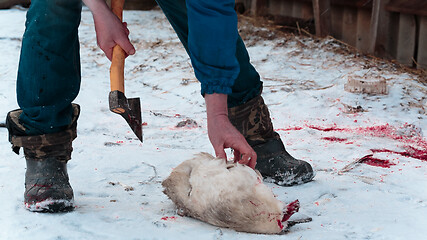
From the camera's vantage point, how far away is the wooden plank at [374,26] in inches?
195

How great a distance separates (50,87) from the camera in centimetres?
195

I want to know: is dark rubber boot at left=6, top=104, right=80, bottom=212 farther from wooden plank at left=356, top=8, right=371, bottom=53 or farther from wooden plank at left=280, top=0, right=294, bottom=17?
wooden plank at left=280, top=0, right=294, bottom=17

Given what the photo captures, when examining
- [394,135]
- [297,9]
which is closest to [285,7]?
[297,9]

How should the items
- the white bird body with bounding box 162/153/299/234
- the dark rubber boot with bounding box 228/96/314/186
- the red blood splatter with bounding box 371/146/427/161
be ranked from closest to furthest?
1. the white bird body with bounding box 162/153/299/234
2. the dark rubber boot with bounding box 228/96/314/186
3. the red blood splatter with bounding box 371/146/427/161

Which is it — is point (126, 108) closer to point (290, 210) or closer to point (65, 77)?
point (65, 77)

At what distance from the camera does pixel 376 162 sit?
2.67m

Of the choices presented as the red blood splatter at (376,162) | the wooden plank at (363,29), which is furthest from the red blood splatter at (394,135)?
the wooden plank at (363,29)

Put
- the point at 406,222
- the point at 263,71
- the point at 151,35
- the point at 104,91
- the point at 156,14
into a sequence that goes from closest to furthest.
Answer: the point at 406,222, the point at 104,91, the point at 263,71, the point at 151,35, the point at 156,14

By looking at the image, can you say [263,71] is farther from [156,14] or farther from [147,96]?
[156,14]

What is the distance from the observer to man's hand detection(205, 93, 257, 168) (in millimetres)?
1774

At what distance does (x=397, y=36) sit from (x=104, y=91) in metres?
2.66

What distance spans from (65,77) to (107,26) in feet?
0.93

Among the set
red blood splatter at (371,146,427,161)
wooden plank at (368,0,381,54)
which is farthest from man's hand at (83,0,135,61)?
wooden plank at (368,0,381,54)

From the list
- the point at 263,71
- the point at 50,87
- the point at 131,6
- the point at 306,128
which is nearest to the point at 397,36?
the point at 263,71
